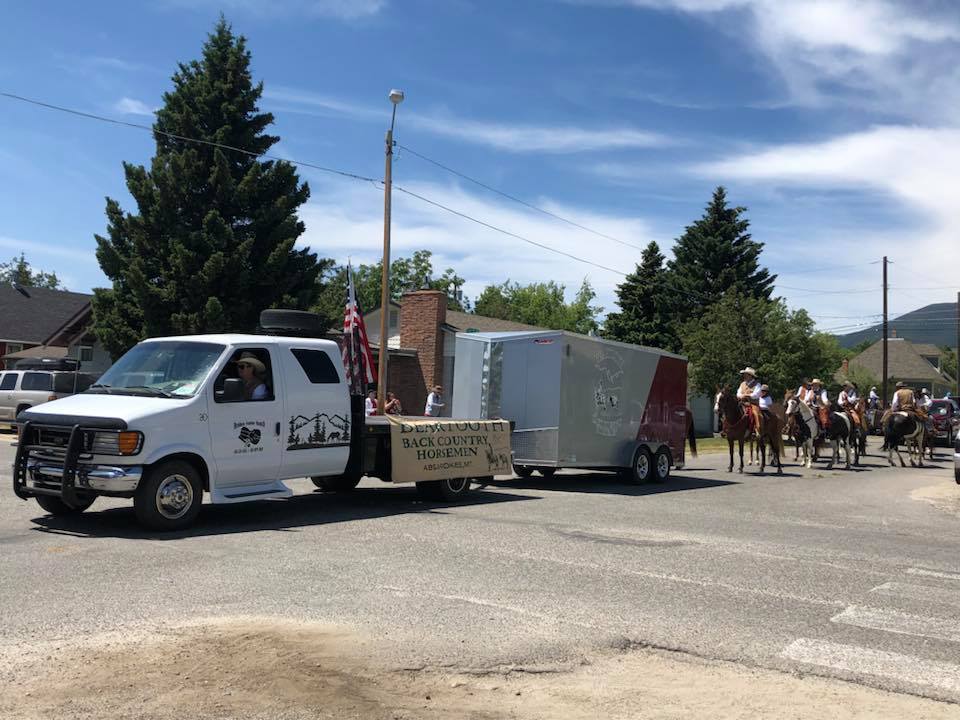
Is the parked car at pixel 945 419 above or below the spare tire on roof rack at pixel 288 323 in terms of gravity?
below

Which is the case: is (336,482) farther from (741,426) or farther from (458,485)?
(741,426)

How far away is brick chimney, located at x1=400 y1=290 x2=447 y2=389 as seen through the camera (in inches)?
1448

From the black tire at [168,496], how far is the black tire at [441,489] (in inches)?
164

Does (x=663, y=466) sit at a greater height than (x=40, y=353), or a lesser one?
lesser

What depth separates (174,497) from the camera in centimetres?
1043

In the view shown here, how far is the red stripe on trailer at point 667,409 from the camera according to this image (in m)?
19.4

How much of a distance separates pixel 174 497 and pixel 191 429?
0.77m

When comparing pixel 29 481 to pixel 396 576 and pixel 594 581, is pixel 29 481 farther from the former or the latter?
pixel 594 581

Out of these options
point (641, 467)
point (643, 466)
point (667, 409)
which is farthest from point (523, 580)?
point (667, 409)

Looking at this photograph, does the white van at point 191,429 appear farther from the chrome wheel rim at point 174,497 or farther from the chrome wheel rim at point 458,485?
the chrome wheel rim at point 458,485

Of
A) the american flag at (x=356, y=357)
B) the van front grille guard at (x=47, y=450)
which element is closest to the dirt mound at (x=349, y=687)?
the van front grille guard at (x=47, y=450)

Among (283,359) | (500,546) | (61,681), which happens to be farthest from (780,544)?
(61,681)

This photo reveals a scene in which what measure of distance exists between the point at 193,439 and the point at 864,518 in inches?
386

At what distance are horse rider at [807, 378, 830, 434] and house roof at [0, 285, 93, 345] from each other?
36415 mm
